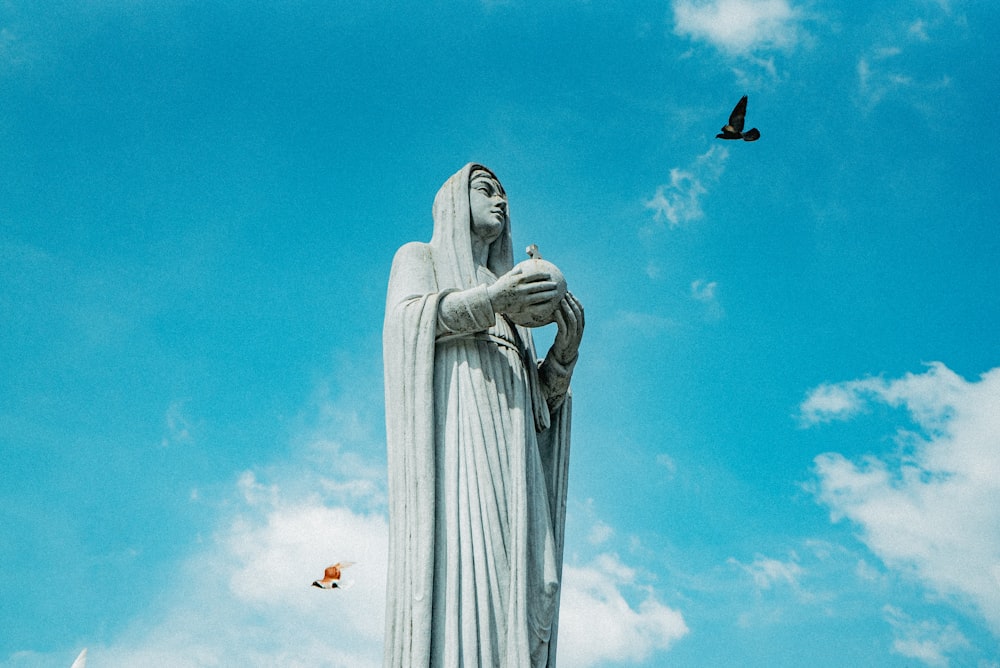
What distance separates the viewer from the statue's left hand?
Answer: 863 centimetres

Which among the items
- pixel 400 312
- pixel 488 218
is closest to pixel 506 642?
pixel 400 312

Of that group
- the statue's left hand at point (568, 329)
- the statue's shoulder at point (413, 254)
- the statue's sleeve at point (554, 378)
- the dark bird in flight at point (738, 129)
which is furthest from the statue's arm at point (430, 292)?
the dark bird in flight at point (738, 129)

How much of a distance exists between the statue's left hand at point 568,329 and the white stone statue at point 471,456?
12 millimetres

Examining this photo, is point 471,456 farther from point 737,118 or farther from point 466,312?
point 737,118

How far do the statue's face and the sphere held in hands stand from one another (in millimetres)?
1212

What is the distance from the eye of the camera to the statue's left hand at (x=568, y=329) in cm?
863

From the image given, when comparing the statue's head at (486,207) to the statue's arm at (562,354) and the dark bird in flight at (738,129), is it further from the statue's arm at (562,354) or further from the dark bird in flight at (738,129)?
the dark bird in flight at (738,129)

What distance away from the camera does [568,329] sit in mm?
8742

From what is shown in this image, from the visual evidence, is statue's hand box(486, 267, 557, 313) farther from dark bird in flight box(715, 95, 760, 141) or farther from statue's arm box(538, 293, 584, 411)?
dark bird in flight box(715, 95, 760, 141)

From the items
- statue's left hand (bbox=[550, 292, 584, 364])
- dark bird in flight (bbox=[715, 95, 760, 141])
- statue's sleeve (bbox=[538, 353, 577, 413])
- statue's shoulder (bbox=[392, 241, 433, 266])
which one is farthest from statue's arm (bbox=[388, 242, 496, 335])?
dark bird in flight (bbox=[715, 95, 760, 141])

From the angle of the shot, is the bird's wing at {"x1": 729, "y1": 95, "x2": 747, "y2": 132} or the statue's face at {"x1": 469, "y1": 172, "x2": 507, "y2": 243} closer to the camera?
the statue's face at {"x1": 469, "y1": 172, "x2": 507, "y2": 243}

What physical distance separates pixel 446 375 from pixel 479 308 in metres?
0.64

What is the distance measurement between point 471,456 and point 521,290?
1342 millimetres

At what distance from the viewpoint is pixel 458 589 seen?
7.52m
